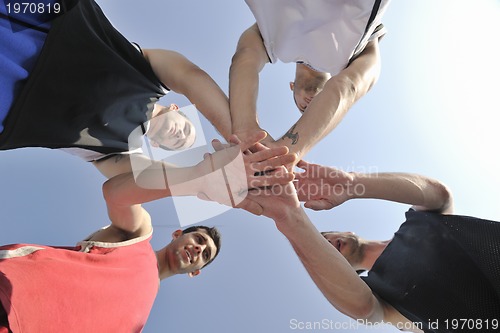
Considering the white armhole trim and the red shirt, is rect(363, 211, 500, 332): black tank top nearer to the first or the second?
the red shirt

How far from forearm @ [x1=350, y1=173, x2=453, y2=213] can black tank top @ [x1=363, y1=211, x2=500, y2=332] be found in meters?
0.04

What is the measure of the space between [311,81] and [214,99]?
35 cm

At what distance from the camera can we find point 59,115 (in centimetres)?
80

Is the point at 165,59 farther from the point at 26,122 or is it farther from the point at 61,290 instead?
the point at 61,290

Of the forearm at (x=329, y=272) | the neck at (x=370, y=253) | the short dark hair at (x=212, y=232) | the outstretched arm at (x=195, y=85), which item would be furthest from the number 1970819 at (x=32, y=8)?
the neck at (x=370, y=253)

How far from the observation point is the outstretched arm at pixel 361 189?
3.03 ft

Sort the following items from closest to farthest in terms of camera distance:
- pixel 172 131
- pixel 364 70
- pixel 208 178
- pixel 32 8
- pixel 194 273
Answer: pixel 32 8 < pixel 208 178 < pixel 364 70 < pixel 172 131 < pixel 194 273

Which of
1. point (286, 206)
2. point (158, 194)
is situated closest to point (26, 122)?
point (158, 194)

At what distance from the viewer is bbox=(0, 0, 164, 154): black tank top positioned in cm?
74

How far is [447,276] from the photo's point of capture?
2.44ft

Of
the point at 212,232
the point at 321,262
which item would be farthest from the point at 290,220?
the point at 212,232

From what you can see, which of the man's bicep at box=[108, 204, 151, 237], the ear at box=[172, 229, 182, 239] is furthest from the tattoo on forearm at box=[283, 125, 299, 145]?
the ear at box=[172, 229, 182, 239]

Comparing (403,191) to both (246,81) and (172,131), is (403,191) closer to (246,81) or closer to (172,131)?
(246,81)

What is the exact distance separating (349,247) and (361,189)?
45cm
